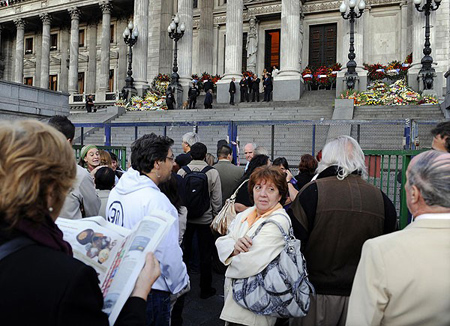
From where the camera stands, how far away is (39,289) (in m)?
1.26

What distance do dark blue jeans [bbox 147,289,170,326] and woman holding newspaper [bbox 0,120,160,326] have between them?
119 centimetres

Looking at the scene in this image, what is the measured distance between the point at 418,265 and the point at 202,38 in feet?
93.9

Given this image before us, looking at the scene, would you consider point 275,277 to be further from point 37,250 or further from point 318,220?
point 37,250

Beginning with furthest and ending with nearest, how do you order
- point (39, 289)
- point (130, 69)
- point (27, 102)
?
point (130, 69)
point (27, 102)
point (39, 289)

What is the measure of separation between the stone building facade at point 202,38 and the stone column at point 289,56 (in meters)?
0.06

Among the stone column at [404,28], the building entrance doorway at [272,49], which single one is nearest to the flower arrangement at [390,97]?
the stone column at [404,28]

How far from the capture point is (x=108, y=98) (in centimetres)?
3431

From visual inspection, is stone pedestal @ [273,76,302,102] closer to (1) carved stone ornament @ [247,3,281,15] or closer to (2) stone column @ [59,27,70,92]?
(1) carved stone ornament @ [247,3,281,15]

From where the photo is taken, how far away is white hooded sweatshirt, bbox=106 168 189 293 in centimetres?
247

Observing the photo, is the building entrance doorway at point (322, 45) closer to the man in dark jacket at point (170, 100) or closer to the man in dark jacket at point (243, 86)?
the man in dark jacket at point (243, 86)

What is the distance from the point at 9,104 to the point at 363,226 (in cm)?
1326

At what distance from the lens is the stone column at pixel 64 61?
127 feet

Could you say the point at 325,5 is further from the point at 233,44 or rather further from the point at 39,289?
the point at 39,289

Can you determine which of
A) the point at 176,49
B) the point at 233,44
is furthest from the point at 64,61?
the point at 233,44
